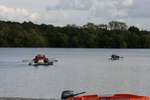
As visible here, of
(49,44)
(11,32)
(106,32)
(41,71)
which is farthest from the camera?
(49,44)

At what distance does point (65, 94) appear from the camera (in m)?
21.7

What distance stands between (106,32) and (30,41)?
928 inches

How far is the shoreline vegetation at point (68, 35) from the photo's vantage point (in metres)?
152

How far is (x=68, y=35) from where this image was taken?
15612 centimetres

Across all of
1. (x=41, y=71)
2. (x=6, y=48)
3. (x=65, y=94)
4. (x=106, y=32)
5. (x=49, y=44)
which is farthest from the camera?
(x=6, y=48)

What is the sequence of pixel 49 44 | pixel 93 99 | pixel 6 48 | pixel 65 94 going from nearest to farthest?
pixel 93 99
pixel 65 94
pixel 49 44
pixel 6 48

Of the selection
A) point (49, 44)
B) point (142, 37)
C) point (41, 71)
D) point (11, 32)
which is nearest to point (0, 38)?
point (11, 32)

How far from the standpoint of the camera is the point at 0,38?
15212 centimetres

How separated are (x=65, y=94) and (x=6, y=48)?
176 metres

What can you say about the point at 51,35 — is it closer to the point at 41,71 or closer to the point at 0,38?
the point at 0,38

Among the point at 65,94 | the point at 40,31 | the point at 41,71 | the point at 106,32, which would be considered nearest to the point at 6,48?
the point at 40,31

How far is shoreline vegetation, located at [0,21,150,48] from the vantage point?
152125mm

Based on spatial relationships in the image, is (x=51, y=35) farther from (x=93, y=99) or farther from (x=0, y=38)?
(x=93, y=99)

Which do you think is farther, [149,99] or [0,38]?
[0,38]
